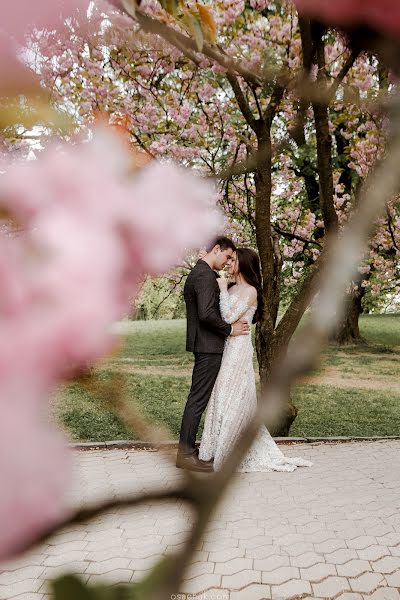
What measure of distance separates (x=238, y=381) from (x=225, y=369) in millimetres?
162

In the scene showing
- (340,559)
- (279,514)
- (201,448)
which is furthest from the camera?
(201,448)

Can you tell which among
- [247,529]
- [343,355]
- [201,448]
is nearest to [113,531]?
[247,529]

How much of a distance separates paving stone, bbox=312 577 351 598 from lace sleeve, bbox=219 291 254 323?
2391mm

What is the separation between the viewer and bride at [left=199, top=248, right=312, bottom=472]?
204 inches

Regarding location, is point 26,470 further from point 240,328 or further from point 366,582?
point 240,328

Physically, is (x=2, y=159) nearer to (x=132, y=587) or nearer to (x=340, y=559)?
(x=132, y=587)

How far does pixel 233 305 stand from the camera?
514 centimetres

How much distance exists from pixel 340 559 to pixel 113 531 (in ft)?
4.77

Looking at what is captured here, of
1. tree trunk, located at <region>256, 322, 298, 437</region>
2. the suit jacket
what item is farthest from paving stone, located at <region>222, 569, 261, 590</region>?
tree trunk, located at <region>256, 322, 298, 437</region>

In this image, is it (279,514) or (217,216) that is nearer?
(217,216)

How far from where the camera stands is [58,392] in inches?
7.9

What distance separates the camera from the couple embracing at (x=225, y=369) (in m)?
5.05

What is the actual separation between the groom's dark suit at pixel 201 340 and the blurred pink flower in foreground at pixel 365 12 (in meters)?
4.44

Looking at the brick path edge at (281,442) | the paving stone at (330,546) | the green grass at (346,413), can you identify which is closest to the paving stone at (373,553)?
the paving stone at (330,546)
